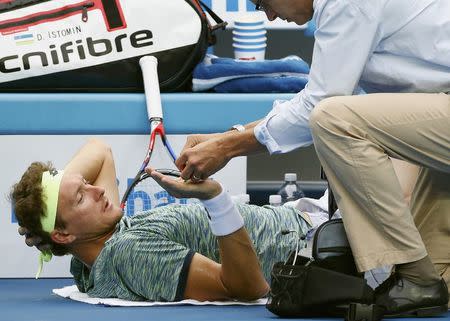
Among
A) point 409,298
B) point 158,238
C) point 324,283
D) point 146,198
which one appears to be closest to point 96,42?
point 146,198

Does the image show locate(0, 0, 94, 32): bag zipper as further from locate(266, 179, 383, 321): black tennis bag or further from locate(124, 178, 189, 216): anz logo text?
locate(266, 179, 383, 321): black tennis bag

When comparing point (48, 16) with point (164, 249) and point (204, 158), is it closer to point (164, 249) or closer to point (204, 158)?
point (164, 249)

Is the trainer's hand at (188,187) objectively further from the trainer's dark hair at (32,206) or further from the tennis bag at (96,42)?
the tennis bag at (96,42)

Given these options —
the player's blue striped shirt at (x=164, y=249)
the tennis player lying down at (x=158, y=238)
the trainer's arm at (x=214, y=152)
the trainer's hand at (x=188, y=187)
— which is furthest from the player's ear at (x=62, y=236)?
the trainer's arm at (x=214, y=152)

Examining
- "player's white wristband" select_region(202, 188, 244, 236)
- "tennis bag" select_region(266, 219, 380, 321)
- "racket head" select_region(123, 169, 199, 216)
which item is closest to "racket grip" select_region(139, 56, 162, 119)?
"racket head" select_region(123, 169, 199, 216)

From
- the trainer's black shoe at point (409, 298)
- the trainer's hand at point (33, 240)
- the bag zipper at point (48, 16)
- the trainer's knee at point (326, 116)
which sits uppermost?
the trainer's knee at point (326, 116)

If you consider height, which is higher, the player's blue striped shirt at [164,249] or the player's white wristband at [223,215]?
the player's white wristband at [223,215]

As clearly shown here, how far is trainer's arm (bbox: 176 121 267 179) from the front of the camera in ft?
10.9

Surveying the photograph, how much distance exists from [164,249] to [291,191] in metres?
1.73

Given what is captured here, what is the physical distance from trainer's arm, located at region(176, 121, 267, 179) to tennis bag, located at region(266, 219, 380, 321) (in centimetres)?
29

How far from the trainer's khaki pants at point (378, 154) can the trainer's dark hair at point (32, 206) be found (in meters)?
0.95

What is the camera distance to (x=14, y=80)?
15.8 feet

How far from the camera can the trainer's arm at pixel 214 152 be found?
334 cm

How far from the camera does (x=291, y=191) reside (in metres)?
5.33
